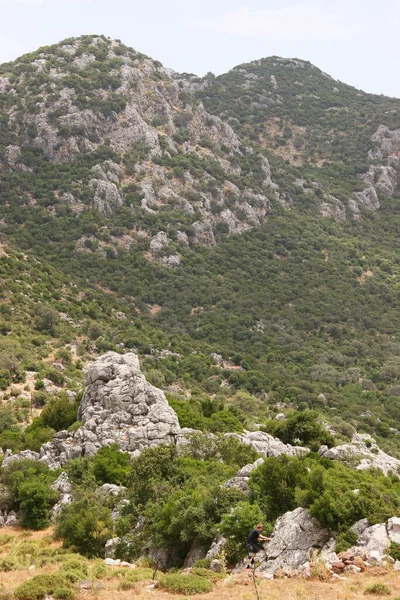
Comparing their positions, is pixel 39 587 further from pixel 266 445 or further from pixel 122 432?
pixel 266 445

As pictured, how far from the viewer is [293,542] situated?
2019cm

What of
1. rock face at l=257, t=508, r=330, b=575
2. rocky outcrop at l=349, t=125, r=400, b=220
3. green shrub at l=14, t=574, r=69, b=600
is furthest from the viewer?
rocky outcrop at l=349, t=125, r=400, b=220

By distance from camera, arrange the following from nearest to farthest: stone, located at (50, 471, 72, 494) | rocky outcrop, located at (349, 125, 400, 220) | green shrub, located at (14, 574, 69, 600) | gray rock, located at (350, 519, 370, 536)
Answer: green shrub, located at (14, 574, 69, 600)
gray rock, located at (350, 519, 370, 536)
stone, located at (50, 471, 72, 494)
rocky outcrop, located at (349, 125, 400, 220)

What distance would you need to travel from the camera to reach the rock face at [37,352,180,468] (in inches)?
1404

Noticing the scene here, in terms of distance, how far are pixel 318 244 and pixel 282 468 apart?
94915 mm

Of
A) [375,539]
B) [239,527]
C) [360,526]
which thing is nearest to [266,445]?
[239,527]

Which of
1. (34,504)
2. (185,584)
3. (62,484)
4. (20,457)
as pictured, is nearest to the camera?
(185,584)

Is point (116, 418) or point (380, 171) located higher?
point (380, 171)

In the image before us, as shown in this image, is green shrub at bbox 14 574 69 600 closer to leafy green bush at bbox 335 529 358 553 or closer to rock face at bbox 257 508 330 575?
rock face at bbox 257 508 330 575

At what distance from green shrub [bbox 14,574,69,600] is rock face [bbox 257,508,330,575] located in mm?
7316

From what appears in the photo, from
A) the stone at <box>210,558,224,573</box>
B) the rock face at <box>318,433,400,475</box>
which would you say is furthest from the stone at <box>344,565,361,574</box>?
the rock face at <box>318,433,400,475</box>

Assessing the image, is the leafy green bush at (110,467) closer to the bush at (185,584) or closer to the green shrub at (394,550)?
the bush at (185,584)

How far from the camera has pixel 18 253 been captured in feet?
269

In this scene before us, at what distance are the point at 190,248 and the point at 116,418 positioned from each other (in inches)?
2947
